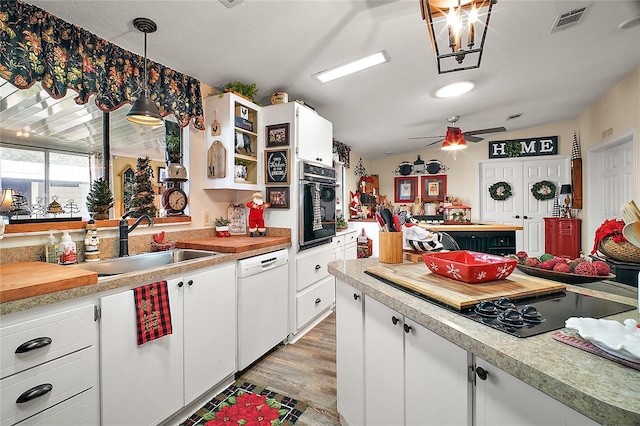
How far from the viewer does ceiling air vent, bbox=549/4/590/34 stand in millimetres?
Result: 2143

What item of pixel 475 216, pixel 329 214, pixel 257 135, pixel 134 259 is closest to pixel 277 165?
pixel 257 135

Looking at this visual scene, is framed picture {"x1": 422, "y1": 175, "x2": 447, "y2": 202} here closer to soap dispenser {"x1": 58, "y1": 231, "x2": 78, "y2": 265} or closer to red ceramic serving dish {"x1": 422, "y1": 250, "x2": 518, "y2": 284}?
red ceramic serving dish {"x1": 422, "y1": 250, "x2": 518, "y2": 284}

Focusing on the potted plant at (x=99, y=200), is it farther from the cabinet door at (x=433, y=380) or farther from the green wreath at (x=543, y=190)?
the green wreath at (x=543, y=190)

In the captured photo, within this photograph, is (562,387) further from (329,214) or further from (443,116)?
(443,116)

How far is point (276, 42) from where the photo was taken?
2.11 metres

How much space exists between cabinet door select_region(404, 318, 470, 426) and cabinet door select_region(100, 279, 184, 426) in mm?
1256

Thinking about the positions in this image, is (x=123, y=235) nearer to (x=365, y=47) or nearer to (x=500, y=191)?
(x=365, y=47)

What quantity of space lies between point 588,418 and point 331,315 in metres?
3.00

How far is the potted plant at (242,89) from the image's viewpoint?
8.46 feet

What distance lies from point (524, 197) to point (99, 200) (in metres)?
6.61

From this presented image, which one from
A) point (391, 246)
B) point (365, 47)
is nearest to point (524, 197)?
point (365, 47)

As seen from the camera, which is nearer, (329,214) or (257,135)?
(257,135)

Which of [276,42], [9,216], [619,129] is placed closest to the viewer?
[9,216]

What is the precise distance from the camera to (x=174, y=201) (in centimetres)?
239
